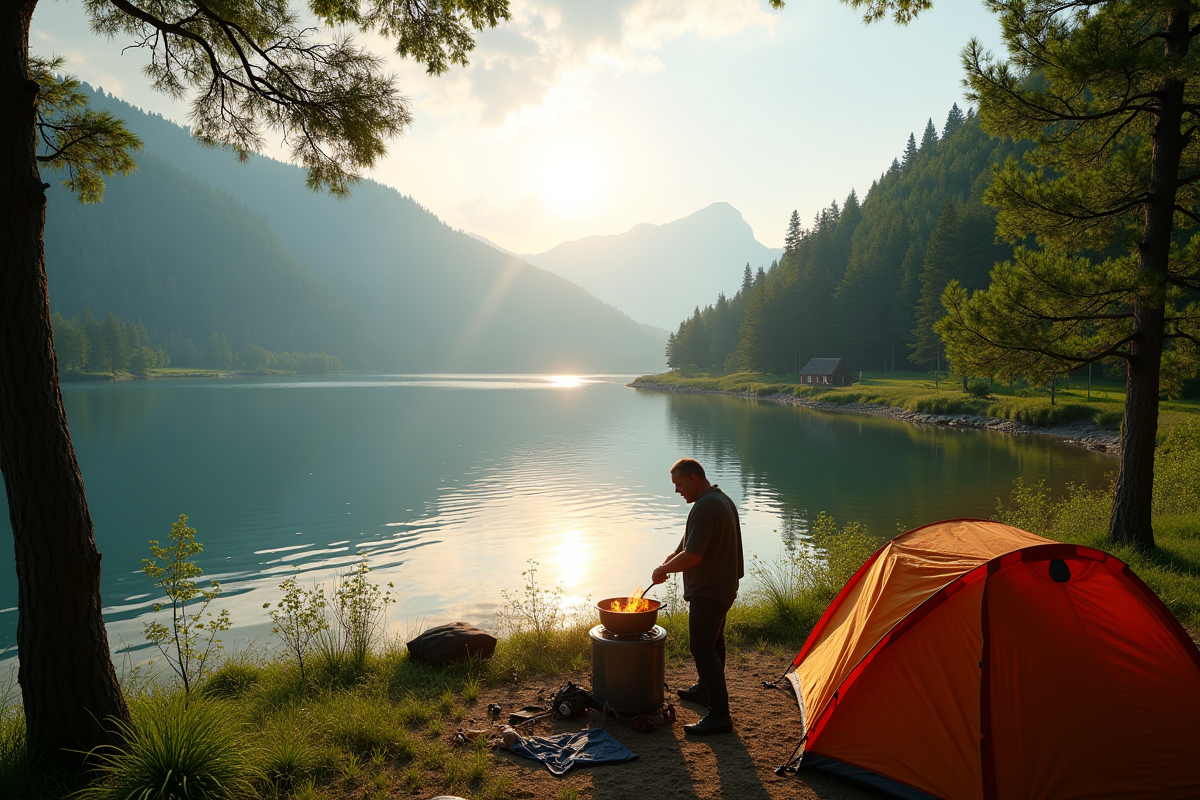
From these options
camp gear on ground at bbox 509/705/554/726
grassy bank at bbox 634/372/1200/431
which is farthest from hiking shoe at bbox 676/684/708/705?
grassy bank at bbox 634/372/1200/431

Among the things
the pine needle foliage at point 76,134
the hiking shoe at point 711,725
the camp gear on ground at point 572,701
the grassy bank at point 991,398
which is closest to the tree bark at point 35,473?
the pine needle foliage at point 76,134

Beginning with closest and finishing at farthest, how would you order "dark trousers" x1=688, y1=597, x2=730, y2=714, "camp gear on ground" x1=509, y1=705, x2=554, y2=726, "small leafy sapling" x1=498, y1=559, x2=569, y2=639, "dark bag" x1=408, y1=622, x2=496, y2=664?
"dark trousers" x1=688, y1=597, x2=730, y2=714
"camp gear on ground" x1=509, y1=705, x2=554, y2=726
"dark bag" x1=408, y1=622, x2=496, y2=664
"small leafy sapling" x1=498, y1=559, x2=569, y2=639

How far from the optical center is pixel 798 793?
5.37 meters

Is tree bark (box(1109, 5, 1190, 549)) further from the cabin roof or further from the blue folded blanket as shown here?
the cabin roof

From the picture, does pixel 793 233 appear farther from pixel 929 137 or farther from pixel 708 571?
pixel 708 571

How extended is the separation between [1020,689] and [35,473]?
774 centimetres

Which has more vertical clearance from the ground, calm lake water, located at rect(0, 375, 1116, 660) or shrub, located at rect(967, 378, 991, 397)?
shrub, located at rect(967, 378, 991, 397)

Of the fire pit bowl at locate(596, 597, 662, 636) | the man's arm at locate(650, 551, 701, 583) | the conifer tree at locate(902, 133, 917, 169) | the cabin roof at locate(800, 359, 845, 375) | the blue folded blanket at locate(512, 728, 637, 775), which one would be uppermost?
the conifer tree at locate(902, 133, 917, 169)

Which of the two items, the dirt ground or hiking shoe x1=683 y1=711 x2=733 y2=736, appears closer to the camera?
the dirt ground

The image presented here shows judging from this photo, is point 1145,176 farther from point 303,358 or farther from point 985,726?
point 303,358

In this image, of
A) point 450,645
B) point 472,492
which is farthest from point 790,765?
point 472,492

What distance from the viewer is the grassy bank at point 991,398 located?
39.3 m

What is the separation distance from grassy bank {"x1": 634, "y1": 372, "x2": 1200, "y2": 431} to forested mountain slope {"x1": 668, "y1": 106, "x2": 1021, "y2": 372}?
617cm

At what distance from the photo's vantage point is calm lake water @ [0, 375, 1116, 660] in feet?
53.6
